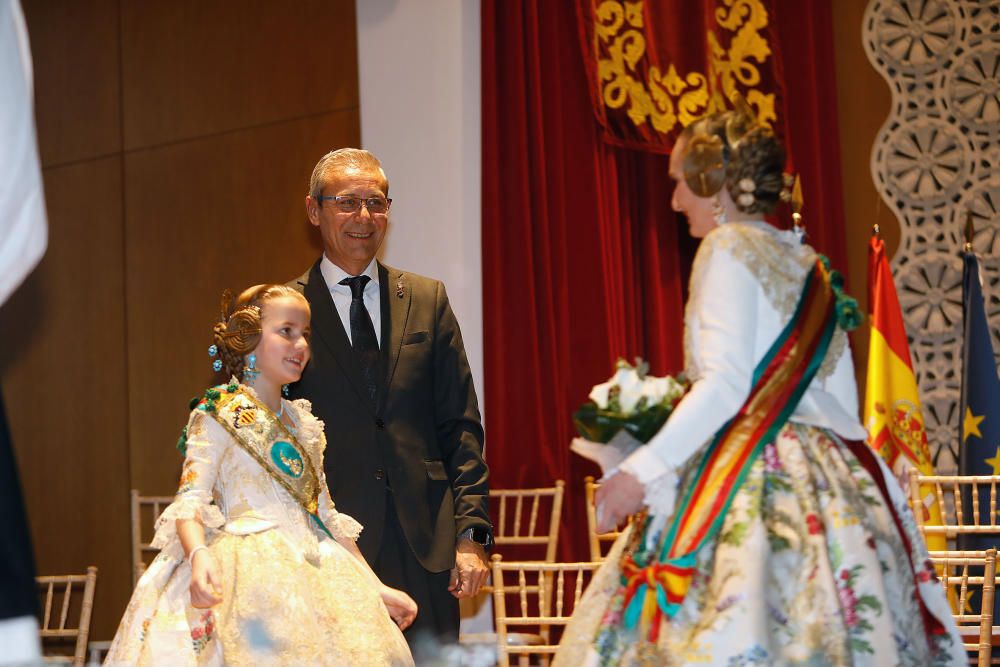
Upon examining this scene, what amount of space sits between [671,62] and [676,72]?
0.04 m

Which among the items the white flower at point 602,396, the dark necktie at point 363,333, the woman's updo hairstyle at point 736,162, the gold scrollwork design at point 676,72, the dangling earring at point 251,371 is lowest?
the white flower at point 602,396

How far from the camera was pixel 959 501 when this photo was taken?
4.58 m

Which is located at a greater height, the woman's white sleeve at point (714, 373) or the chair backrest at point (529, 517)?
the woman's white sleeve at point (714, 373)

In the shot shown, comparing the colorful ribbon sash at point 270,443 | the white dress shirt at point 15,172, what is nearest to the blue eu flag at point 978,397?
the colorful ribbon sash at point 270,443

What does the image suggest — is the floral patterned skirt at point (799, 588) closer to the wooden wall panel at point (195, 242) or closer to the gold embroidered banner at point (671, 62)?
the gold embroidered banner at point (671, 62)

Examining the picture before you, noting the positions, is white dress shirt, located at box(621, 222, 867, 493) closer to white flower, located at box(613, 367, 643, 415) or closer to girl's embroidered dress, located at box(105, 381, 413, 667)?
white flower, located at box(613, 367, 643, 415)

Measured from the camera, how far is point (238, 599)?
260 cm

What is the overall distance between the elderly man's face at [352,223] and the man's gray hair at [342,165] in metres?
0.01

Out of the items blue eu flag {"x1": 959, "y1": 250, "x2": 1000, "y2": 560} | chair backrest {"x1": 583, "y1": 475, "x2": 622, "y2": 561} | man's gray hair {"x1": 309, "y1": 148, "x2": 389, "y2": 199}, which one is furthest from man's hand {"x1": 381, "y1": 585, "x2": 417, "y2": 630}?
blue eu flag {"x1": 959, "y1": 250, "x2": 1000, "y2": 560}

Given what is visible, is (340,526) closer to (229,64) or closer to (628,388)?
(628,388)

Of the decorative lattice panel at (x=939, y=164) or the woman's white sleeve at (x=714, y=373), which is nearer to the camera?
the woman's white sleeve at (x=714, y=373)

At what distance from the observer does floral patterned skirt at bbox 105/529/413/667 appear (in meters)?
2.55

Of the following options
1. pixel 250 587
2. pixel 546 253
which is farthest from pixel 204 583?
pixel 546 253

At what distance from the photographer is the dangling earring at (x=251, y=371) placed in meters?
2.93
